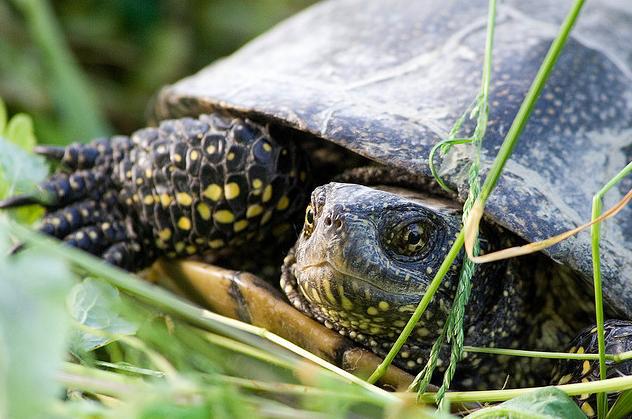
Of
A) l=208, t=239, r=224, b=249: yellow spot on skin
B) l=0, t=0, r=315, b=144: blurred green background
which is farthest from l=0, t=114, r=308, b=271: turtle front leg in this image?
l=0, t=0, r=315, b=144: blurred green background

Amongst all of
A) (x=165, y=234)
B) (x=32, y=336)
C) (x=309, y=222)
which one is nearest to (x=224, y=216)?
(x=165, y=234)

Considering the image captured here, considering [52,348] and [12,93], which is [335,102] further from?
[12,93]

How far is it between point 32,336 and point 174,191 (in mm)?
883

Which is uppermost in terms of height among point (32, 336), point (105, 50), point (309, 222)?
point (32, 336)

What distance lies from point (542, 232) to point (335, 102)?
43 centimetres

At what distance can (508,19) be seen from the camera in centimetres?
156

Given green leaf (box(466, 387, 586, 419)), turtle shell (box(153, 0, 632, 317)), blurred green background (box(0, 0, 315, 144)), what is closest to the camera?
green leaf (box(466, 387, 586, 419))

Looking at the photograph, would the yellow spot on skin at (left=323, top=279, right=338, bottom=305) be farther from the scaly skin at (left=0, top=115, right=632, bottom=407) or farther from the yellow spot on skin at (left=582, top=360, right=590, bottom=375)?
the yellow spot on skin at (left=582, top=360, right=590, bottom=375)

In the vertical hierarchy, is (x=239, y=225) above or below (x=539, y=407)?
below

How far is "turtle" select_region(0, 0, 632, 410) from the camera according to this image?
1.11 meters

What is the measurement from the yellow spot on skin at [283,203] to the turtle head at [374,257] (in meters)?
0.26

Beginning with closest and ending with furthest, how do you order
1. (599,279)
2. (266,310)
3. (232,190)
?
(599,279) → (266,310) → (232,190)

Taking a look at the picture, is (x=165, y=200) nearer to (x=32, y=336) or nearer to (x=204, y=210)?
(x=204, y=210)

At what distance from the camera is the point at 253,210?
1397 mm
